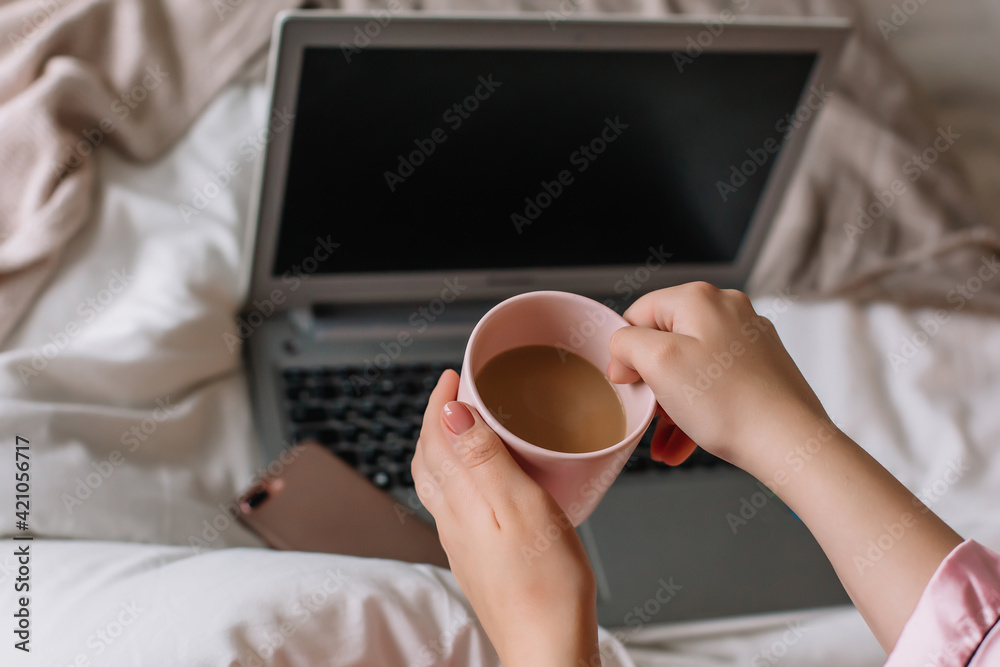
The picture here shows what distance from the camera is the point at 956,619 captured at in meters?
0.43

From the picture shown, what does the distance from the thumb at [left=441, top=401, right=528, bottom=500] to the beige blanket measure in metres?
0.53

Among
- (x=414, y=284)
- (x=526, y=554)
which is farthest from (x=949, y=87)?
(x=526, y=554)

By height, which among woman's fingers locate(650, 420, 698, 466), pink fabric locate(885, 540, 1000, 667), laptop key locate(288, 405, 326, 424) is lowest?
laptop key locate(288, 405, 326, 424)

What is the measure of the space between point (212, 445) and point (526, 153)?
1.39 feet

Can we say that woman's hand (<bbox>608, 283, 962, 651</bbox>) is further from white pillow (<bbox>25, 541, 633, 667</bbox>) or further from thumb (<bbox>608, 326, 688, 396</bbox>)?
white pillow (<bbox>25, 541, 633, 667</bbox>)

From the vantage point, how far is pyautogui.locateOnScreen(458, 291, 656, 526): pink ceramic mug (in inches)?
17.0

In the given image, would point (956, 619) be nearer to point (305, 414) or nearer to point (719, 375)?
point (719, 375)

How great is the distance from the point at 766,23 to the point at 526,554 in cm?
57

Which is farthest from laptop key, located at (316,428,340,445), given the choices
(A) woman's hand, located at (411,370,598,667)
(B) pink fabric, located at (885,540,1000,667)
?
(B) pink fabric, located at (885,540,1000,667)

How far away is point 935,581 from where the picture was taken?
0.44 meters

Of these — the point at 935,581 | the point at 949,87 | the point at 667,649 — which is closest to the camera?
the point at 935,581

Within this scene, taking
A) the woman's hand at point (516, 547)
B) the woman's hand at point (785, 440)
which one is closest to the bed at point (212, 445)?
the woman's hand at point (516, 547)

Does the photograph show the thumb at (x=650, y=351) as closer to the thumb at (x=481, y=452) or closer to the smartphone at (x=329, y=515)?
the thumb at (x=481, y=452)

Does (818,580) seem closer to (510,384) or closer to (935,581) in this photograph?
(935,581)
